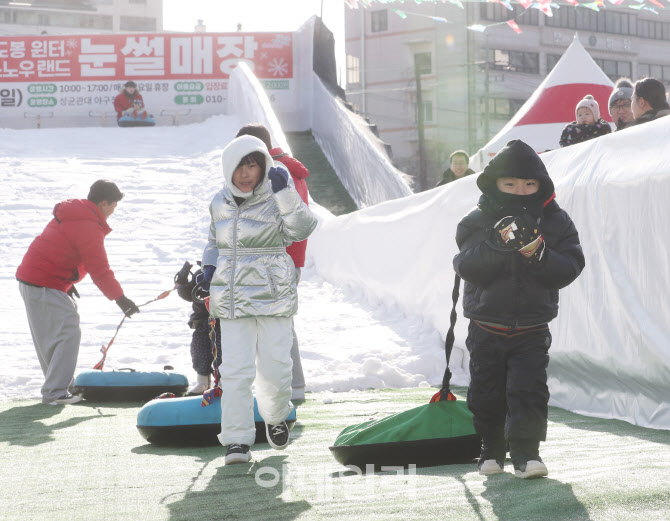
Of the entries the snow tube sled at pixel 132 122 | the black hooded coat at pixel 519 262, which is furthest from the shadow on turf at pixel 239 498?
the snow tube sled at pixel 132 122

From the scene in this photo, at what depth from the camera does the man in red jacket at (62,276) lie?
20.2 ft

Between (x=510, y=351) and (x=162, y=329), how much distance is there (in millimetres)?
5829

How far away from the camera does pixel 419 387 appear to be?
6.45 metres

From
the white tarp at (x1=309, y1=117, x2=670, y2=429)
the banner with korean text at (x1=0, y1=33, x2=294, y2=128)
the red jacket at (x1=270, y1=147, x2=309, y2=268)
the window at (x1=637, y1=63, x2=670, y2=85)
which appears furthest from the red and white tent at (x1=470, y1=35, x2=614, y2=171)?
the window at (x1=637, y1=63, x2=670, y2=85)

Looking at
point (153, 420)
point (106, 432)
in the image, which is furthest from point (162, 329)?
point (153, 420)

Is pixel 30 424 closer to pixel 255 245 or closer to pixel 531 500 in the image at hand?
pixel 255 245

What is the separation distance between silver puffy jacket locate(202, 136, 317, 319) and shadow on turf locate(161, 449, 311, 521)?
66cm

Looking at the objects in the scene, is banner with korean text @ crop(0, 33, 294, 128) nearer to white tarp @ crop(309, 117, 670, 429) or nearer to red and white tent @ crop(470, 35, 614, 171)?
red and white tent @ crop(470, 35, 614, 171)

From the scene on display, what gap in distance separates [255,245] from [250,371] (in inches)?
20.4

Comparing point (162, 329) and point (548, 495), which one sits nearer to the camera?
point (548, 495)

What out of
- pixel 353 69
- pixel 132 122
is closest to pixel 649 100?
pixel 132 122

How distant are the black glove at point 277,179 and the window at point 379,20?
168ft

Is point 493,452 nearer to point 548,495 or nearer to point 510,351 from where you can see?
point 510,351

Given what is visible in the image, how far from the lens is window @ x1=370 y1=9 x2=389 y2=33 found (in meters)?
53.6
